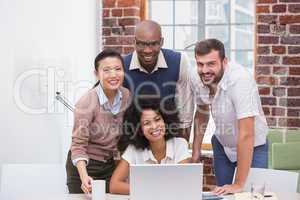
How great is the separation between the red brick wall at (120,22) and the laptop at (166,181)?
6.86 feet

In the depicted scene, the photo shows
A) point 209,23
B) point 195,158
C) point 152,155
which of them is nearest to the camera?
point 152,155

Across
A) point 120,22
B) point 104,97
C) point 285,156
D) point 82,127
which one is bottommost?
point 285,156

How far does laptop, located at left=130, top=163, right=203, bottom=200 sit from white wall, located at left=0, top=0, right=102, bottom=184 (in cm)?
184

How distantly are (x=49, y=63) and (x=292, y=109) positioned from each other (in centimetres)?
178

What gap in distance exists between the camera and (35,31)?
3699 millimetres

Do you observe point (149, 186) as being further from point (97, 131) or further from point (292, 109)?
point (292, 109)

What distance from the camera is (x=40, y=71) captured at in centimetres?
373

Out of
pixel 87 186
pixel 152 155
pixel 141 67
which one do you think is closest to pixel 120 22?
pixel 141 67

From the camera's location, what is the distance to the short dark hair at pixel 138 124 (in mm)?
2566

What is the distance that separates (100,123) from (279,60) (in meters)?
1.63

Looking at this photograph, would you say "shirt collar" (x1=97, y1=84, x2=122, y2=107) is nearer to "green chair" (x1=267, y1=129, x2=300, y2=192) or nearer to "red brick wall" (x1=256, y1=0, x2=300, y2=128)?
"green chair" (x1=267, y1=129, x2=300, y2=192)

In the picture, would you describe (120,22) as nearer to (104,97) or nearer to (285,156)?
(104,97)

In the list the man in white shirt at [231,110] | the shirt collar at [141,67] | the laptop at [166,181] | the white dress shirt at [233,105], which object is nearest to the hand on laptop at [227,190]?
the man in white shirt at [231,110]

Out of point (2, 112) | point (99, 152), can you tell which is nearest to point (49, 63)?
point (2, 112)
